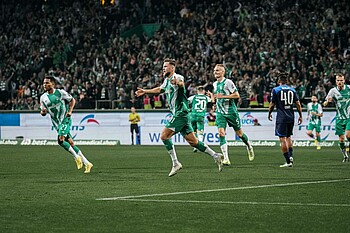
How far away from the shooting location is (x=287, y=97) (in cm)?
1898

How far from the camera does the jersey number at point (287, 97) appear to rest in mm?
18984

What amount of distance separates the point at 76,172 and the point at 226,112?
472cm

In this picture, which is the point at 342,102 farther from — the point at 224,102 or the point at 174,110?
the point at 174,110

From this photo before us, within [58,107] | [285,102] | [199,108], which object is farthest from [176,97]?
[199,108]

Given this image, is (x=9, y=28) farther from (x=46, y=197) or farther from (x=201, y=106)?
(x=46, y=197)

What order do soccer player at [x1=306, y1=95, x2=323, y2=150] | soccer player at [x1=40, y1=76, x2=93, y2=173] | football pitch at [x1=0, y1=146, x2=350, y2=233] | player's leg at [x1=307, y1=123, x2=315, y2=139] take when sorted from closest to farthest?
football pitch at [x1=0, y1=146, x2=350, y2=233] → soccer player at [x1=40, y1=76, x2=93, y2=173] → soccer player at [x1=306, y1=95, x2=323, y2=150] → player's leg at [x1=307, y1=123, x2=315, y2=139]

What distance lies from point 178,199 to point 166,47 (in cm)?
2931

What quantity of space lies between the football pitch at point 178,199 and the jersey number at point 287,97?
1714 mm

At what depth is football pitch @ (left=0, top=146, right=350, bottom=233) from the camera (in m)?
9.12

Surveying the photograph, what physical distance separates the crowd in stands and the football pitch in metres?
16.8

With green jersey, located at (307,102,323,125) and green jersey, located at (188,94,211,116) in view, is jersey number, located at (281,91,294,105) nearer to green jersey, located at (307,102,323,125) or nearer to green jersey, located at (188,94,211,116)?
green jersey, located at (188,94,211,116)

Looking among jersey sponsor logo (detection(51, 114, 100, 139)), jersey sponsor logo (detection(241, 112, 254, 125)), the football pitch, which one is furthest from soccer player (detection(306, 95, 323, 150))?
the football pitch

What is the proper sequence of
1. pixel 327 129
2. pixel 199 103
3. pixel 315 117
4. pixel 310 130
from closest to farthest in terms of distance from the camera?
pixel 199 103 → pixel 315 117 → pixel 310 130 → pixel 327 129

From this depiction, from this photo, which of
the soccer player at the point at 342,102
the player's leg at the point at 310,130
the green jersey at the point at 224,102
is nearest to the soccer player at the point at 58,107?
the green jersey at the point at 224,102
